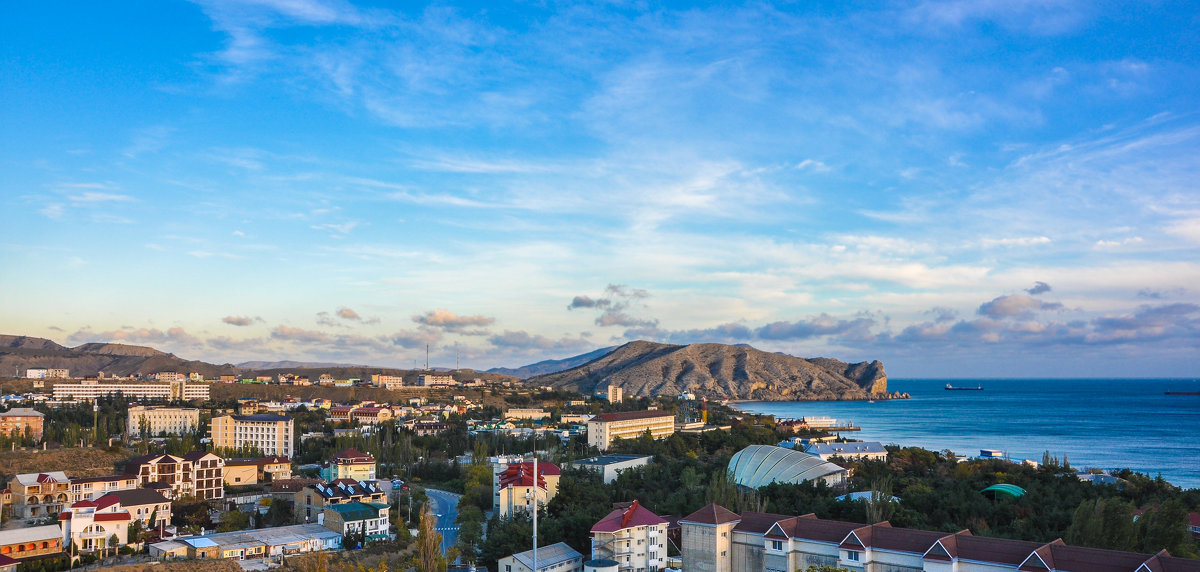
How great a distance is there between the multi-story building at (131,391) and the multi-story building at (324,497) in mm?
64150

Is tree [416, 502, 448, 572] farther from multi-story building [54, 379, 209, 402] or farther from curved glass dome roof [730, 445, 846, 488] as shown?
multi-story building [54, 379, 209, 402]

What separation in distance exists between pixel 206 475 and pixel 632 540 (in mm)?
29605

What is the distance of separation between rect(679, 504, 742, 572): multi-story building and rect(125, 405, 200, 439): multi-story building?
57.9 m

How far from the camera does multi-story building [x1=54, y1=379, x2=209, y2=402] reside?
311 ft

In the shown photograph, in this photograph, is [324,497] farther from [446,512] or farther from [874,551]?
[874,551]

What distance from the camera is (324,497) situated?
38125 mm

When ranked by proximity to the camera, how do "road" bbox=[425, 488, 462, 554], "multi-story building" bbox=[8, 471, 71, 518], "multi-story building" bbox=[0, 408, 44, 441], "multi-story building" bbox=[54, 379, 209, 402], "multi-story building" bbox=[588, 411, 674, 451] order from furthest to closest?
"multi-story building" bbox=[54, 379, 209, 402] → "multi-story building" bbox=[588, 411, 674, 451] → "multi-story building" bbox=[0, 408, 44, 441] → "multi-story building" bbox=[8, 471, 71, 518] → "road" bbox=[425, 488, 462, 554]

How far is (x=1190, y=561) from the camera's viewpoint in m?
20.0

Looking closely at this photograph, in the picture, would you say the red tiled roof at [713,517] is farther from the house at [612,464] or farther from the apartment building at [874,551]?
the house at [612,464]

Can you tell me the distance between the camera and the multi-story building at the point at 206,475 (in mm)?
45219

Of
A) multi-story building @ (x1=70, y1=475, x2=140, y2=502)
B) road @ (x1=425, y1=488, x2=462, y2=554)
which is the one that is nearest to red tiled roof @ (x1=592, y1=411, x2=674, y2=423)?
road @ (x1=425, y1=488, x2=462, y2=554)

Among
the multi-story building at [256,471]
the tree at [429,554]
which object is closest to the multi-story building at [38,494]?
the multi-story building at [256,471]

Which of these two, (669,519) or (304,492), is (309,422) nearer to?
(304,492)

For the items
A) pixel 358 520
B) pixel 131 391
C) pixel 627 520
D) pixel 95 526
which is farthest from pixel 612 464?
pixel 131 391
